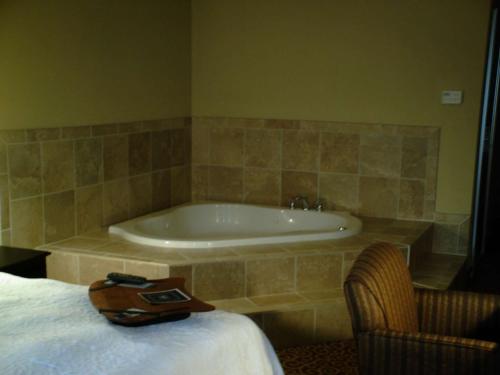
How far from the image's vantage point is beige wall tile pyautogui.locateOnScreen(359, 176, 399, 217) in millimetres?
4629

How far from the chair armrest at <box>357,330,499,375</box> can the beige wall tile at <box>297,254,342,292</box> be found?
144cm

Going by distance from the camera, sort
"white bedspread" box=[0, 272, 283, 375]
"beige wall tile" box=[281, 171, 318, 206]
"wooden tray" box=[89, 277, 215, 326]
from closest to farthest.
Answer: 1. "white bedspread" box=[0, 272, 283, 375]
2. "wooden tray" box=[89, 277, 215, 326]
3. "beige wall tile" box=[281, 171, 318, 206]

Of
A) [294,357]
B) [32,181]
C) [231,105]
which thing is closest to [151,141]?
[231,105]

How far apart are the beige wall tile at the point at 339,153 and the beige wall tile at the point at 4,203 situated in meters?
2.32

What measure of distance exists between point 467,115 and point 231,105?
175 cm

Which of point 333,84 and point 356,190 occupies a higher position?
point 333,84

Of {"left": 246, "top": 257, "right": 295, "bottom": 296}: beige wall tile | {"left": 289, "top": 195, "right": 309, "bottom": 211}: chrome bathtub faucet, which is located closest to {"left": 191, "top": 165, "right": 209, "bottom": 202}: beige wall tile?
{"left": 289, "top": 195, "right": 309, "bottom": 211}: chrome bathtub faucet

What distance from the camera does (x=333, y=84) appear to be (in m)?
4.70

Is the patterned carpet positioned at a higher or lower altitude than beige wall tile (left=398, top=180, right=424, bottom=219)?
lower

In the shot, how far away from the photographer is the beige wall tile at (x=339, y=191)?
473cm

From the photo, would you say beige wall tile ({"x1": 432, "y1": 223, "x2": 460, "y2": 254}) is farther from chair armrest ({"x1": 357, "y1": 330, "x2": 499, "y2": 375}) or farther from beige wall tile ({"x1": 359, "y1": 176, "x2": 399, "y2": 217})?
chair armrest ({"x1": 357, "y1": 330, "x2": 499, "y2": 375})

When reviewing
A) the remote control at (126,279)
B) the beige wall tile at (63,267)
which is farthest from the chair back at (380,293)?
the beige wall tile at (63,267)

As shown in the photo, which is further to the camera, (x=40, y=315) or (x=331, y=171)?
(x=331, y=171)

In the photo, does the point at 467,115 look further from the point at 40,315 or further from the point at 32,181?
the point at 40,315
